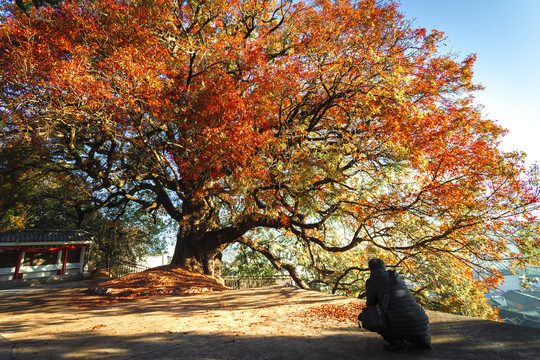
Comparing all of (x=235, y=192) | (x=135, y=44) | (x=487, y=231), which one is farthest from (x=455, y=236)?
(x=135, y=44)

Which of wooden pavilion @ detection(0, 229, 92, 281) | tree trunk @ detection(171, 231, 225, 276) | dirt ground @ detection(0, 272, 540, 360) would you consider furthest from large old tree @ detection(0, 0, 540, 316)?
wooden pavilion @ detection(0, 229, 92, 281)

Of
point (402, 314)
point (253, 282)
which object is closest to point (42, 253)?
point (253, 282)

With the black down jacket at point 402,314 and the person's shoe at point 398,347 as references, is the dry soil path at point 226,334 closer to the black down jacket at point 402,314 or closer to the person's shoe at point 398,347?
the person's shoe at point 398,347

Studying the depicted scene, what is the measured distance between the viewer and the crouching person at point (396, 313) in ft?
10.5

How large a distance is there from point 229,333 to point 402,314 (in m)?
2.75

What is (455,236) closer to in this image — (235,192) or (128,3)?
(235,192)

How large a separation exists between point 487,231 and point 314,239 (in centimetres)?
620

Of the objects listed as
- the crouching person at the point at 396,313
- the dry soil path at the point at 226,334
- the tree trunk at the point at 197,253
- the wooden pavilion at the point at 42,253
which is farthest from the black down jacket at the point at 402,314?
the wooden pavilion at the point at 42,253

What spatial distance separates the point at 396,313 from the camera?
3244 mm

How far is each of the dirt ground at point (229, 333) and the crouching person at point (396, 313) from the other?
0.61 ft

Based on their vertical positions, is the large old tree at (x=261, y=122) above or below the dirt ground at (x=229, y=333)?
above

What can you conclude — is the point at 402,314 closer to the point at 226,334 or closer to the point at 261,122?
the point at 226,334

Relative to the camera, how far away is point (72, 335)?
4.56 m

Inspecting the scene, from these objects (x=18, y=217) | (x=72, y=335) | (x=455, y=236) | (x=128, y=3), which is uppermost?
(x=128, y=3)
